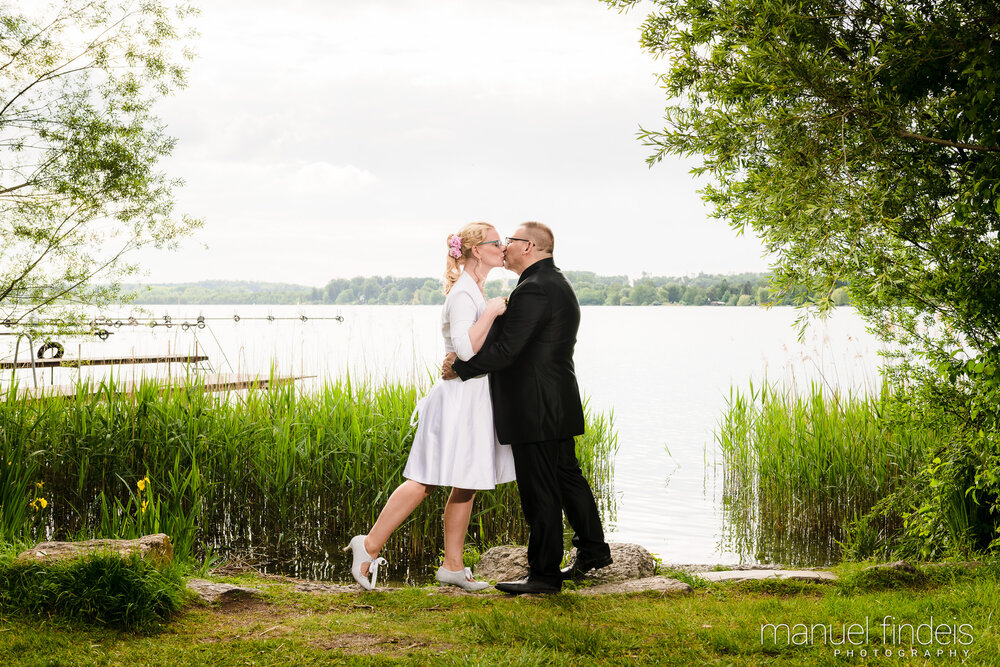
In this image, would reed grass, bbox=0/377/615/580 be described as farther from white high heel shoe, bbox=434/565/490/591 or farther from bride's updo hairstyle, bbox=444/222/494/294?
bride's updo hairstyle, bbox=444/222/494/294

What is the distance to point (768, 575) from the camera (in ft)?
15.7

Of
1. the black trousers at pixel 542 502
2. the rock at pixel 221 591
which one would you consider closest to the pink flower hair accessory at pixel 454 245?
the black trousers at pixel 542 502

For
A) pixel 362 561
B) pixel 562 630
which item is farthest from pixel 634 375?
pixel 562 630

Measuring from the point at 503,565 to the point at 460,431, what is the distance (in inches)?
48.8

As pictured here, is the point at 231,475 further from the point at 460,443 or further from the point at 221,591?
the point at 460,443

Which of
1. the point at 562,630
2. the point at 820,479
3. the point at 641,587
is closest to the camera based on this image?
the point at 562,630

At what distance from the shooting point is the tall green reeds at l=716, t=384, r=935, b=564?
6977 millimetres

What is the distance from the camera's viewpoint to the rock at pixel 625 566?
4.84m

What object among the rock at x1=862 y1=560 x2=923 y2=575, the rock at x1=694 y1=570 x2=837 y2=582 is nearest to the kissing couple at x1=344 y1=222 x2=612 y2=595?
the rock at x1=694 y1=570 x2=837 y2=582

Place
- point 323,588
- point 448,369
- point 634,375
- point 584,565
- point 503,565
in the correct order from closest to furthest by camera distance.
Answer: point 448,369
point 584,565
point 323,588
point 503,565
point 634,375

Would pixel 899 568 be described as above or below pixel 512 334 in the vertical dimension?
below

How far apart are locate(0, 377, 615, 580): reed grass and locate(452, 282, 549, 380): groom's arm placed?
223cm

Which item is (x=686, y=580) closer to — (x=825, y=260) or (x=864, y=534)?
(x=825, y=260)

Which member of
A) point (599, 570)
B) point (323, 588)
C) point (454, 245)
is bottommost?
point (323, 588)
